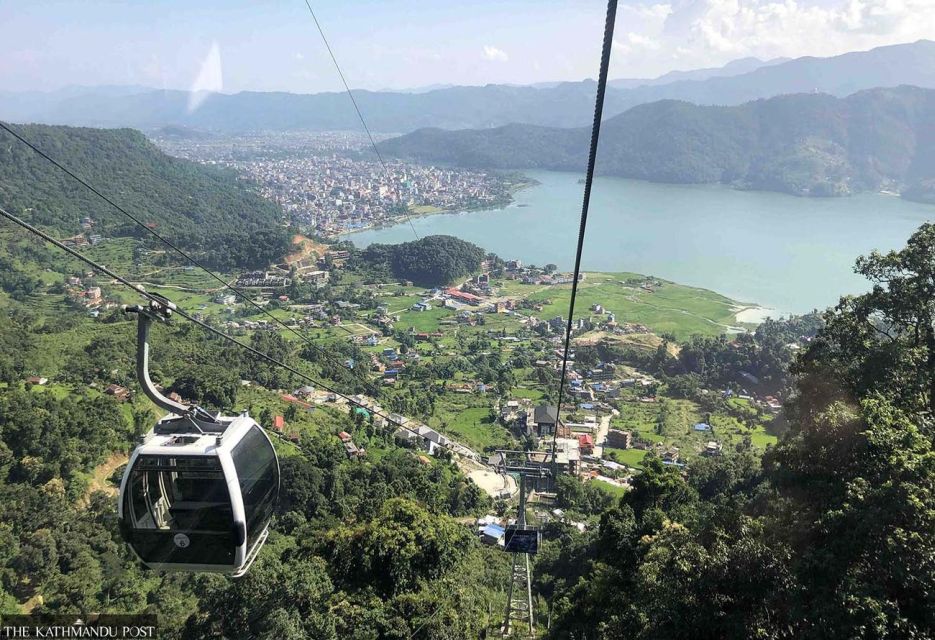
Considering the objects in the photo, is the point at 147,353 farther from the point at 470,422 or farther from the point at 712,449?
the point at 712,449

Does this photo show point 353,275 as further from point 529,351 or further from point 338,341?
point 529,351

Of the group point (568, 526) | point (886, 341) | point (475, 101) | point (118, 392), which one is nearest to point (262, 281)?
point (118, 392)

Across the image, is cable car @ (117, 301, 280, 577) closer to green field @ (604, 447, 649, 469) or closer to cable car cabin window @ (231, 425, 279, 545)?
cable car cabin window @ (231, 425, 279, 545)

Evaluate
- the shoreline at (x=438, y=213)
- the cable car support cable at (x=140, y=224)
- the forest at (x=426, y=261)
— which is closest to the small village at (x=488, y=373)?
the cable car support cable at (x=140, y=224)

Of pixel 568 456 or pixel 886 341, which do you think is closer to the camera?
pixel 886 341

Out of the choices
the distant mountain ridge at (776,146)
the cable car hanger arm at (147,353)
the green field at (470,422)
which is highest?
the distant mountain ridge at (776,146)

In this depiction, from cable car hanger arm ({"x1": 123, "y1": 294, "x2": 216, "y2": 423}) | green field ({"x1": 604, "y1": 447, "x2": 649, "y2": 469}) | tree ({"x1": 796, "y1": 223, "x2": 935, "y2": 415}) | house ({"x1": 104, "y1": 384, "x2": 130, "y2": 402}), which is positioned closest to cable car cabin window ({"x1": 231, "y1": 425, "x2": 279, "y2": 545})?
cable car hanger arm ({"x1": 123, "y1": 294, "x2": 216, "y2": 423})

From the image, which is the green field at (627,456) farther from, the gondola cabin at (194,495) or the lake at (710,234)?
the lake at (710,234)
